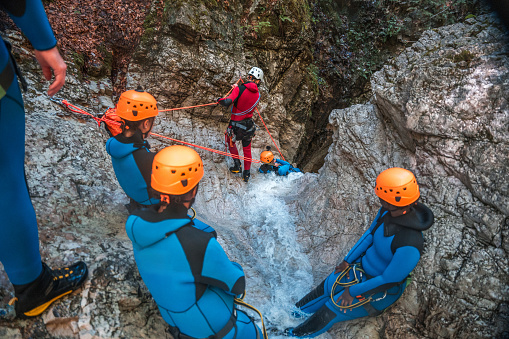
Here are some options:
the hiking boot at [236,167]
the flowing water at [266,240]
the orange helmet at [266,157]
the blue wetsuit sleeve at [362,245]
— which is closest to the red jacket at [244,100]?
the hiking boot at [236,167]

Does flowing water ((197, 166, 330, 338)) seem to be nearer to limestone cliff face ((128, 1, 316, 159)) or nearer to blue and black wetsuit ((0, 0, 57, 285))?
limestone cliff face ((128, 1, 316, 159))

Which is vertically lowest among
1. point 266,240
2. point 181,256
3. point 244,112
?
point 266,240

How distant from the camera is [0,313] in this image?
1994mm

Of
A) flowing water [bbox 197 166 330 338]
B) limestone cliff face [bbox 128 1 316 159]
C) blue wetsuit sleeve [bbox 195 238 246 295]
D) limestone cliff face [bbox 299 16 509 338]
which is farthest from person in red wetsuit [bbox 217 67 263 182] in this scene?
blue wetsuit sleeve [bbox 195 238 246 295]

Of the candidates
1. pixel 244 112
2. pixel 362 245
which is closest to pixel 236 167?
pixel 244 112

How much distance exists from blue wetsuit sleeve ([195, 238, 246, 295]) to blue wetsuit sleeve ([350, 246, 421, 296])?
1270 mm

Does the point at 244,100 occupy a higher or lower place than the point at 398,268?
lower

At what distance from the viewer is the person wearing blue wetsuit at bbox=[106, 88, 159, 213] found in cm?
288

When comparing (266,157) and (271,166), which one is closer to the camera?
(266,157)

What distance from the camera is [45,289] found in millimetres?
2045

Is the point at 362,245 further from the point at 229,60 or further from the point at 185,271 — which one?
the point at 229,60

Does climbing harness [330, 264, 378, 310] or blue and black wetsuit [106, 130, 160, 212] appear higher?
blue and black wetsuit [106, 130, 160, 212]

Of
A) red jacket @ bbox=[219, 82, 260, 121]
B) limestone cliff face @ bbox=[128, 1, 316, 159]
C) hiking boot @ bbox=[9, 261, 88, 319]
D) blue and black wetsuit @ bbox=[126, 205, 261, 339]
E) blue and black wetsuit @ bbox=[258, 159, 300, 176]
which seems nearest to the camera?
blue and black wetsuit @ bbox=[126, 205, 261, 339]

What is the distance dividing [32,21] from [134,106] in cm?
118
